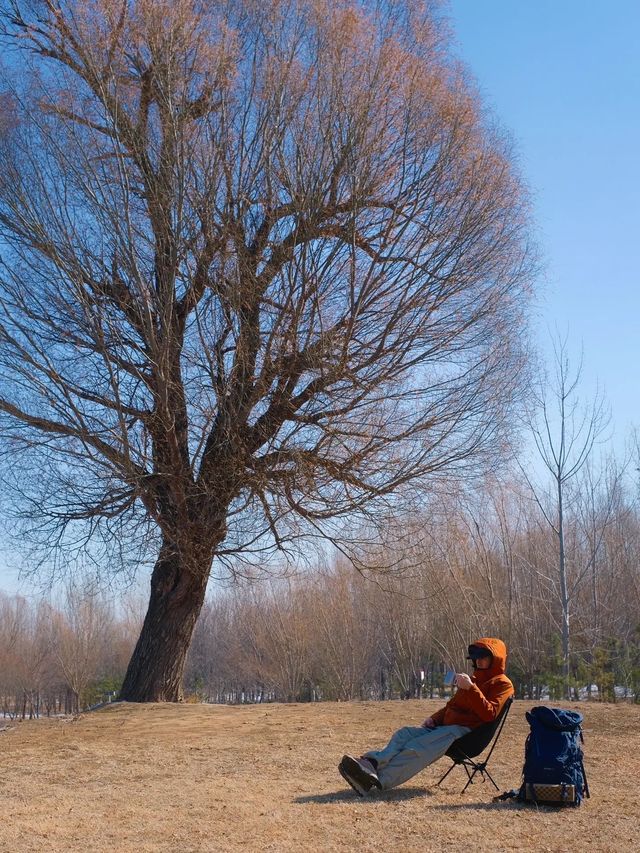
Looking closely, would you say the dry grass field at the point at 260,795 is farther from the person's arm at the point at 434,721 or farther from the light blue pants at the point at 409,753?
the person's arm at the point at 434,721

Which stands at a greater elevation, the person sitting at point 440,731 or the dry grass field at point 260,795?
the person sitting at point 440,731

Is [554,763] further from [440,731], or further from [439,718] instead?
[439,718]

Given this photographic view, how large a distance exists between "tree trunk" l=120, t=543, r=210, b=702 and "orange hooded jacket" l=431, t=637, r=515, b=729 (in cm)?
584

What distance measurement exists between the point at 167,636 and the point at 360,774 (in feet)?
20.6

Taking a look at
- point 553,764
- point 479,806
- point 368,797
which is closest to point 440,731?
point 479,806

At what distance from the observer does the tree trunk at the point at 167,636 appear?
11.0m

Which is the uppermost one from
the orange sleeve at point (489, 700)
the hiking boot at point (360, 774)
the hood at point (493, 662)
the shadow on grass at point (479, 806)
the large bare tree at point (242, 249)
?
the large bare tree at point (242, 249)

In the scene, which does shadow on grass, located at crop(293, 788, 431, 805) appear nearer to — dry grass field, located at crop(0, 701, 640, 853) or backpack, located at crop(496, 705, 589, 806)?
dry grass field, located at crop(0, 701, 640, 853)

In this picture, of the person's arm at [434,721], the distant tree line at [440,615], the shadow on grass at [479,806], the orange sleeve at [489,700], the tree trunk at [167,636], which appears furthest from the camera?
the distant tree line at [440,615]

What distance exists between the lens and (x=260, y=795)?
5.54 m

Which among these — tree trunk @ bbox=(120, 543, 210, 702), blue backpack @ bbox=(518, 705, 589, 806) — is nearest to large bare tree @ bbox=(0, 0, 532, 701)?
tree trunk @ bbox=(120, 543, 210, 702)

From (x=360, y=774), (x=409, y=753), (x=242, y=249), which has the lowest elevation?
(x=360, y=774)

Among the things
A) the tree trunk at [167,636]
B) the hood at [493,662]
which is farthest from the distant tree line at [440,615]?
the hood at [493,662]

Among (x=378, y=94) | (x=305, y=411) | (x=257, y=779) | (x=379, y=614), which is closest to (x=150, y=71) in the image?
(x=378, y=94)
